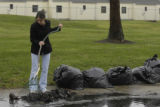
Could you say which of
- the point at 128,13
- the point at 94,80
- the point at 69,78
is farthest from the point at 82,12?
the point at 69,78

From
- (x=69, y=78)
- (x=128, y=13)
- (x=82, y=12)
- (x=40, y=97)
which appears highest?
(x=82, y=12)

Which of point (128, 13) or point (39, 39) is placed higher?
point (39, 39)

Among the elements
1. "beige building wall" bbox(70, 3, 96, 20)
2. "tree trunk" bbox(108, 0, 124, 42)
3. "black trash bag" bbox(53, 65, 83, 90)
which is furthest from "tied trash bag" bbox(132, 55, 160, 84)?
"beige building wall" bbox(70, 3, 96, 20)

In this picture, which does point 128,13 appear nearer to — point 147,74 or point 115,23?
point 115,23

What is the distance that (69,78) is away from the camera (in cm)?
959

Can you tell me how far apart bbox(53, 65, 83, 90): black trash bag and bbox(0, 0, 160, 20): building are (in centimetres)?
5246

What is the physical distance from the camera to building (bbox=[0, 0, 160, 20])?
65.4 m

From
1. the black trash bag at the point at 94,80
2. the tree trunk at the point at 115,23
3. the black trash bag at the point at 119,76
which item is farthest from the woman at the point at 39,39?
the tree trunk at the point at 115,23

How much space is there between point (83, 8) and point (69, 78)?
59.4 m

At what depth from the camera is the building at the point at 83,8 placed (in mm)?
65375

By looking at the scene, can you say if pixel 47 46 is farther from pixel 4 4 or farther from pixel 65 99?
pixel 4 4

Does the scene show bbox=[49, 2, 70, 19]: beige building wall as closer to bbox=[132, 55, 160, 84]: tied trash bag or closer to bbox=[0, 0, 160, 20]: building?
bbox=[0, 0, 160, 20]: building

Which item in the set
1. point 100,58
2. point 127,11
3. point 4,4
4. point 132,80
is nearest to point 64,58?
point 100,58

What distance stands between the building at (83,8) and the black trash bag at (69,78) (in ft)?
172
